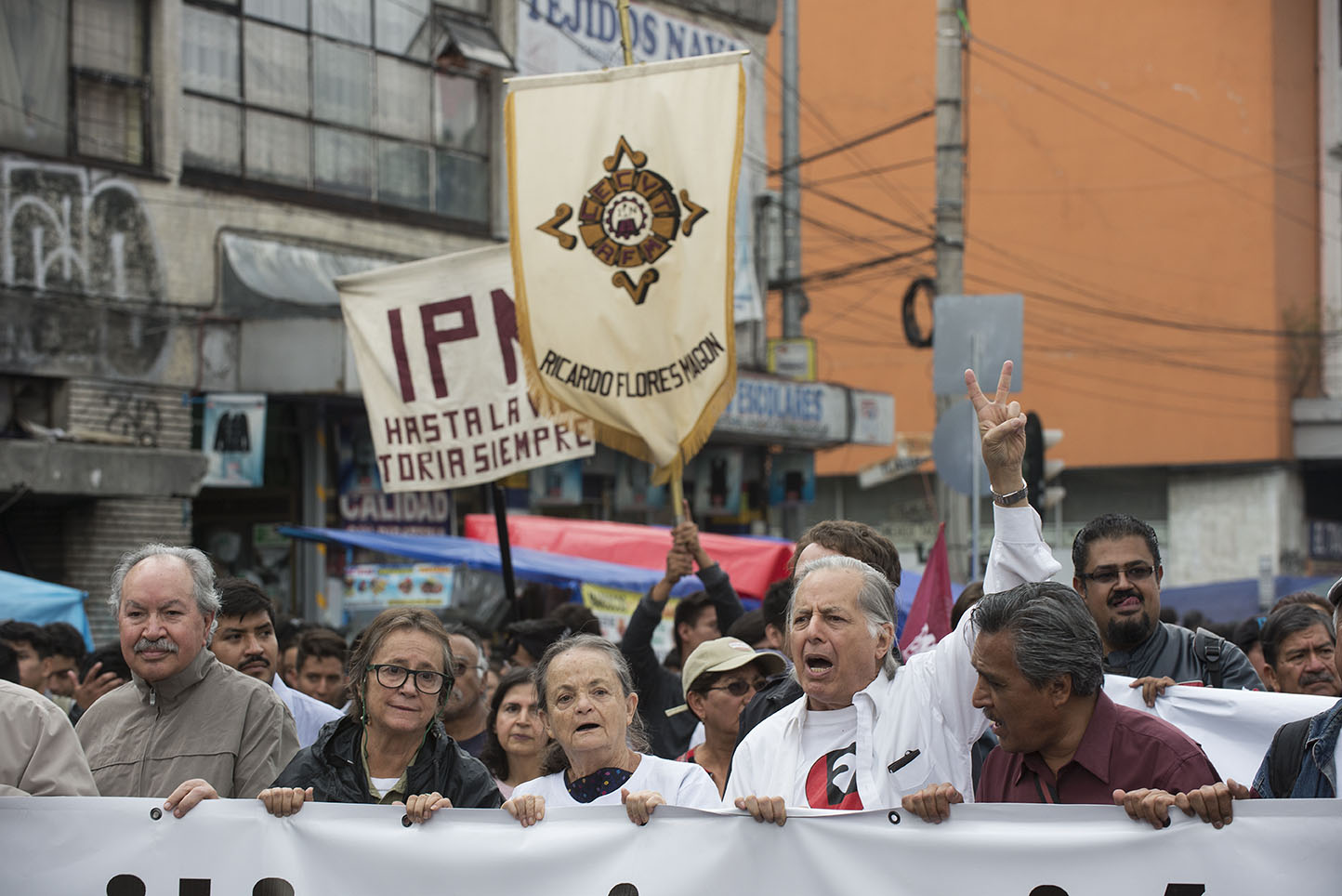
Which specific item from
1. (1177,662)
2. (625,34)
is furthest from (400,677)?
(625,34)

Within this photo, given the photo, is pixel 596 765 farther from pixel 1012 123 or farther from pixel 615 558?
pixel 1012 123

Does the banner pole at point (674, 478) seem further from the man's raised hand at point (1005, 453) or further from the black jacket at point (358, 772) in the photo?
the man's raised hand at point (1005, 453)

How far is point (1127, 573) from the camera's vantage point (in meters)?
4.94

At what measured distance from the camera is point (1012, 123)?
3644 cm

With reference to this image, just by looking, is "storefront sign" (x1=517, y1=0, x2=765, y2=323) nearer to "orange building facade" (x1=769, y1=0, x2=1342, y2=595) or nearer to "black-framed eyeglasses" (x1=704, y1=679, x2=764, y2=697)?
"black-framed eyeglasses" (x1=704, y1=679, x2=764, y2=697)

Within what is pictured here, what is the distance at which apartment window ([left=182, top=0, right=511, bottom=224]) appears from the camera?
47.1 ft

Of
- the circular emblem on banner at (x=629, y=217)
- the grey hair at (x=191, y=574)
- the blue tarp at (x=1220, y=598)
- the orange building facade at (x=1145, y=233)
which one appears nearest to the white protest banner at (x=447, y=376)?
the circular emblem on banner at (x=629, y=217)

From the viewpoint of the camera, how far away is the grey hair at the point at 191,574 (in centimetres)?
479

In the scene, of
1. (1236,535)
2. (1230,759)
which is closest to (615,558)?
(1230,759)

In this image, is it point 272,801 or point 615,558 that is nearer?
point 272,801

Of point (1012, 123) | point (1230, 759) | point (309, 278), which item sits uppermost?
point (1012, 123)

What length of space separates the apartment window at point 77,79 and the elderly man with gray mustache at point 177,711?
9191 mm

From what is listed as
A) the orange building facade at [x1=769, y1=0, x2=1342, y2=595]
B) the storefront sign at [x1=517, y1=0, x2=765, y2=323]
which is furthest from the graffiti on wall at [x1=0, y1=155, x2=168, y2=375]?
the orange building facade at [x1=769, y1=0, x2=1342, y2=595]

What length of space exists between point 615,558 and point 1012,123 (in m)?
26.4
